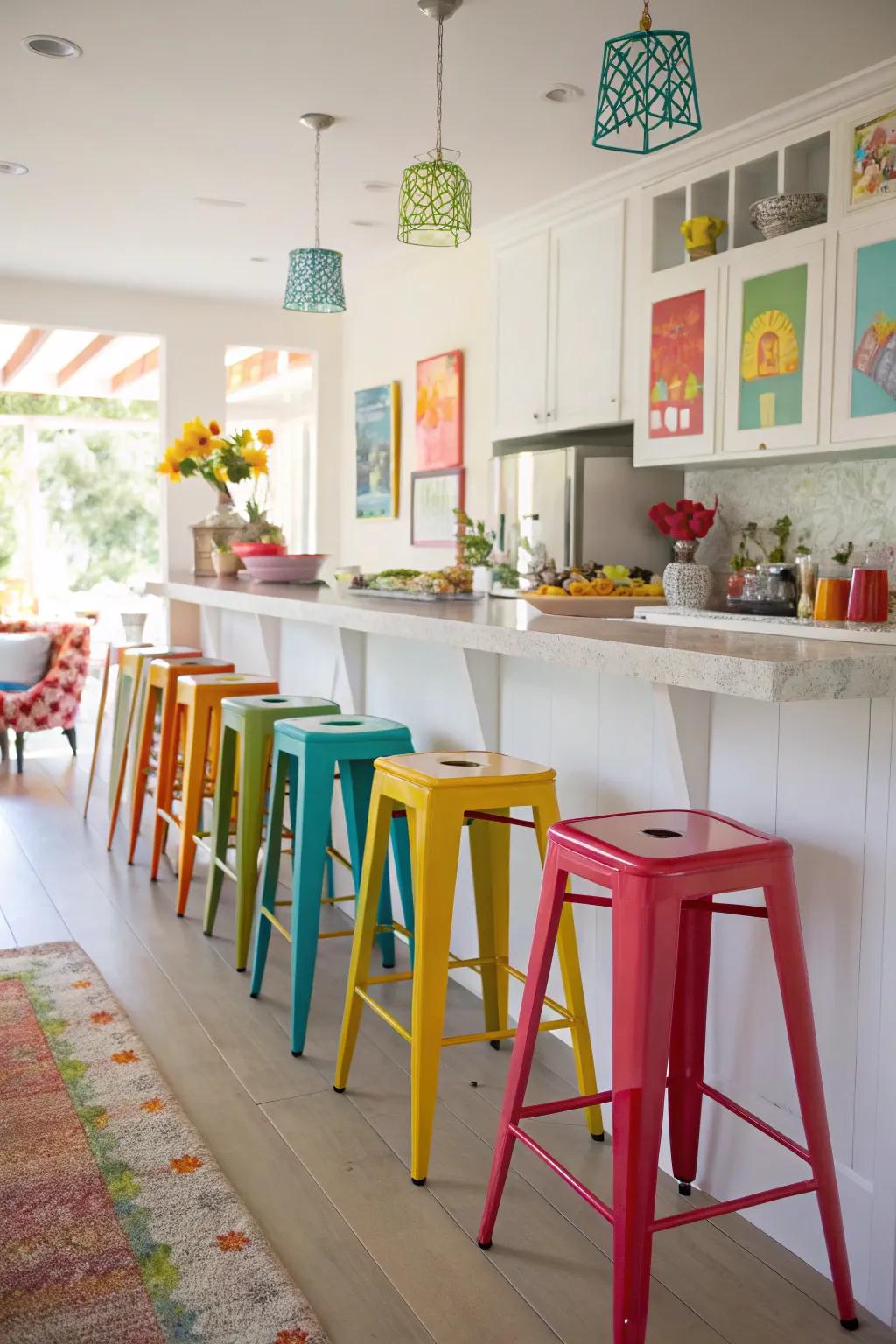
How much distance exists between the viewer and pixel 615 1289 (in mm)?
1507

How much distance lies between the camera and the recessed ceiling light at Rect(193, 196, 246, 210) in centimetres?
464

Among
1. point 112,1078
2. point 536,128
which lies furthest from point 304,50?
point 112,1078

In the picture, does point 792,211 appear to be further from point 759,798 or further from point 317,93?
point 759,798

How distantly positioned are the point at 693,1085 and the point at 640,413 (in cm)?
290

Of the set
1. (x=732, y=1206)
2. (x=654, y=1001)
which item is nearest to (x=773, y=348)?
(x=654, y=1001)

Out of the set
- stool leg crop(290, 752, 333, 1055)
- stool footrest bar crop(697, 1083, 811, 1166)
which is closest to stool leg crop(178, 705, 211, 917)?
stool leg crop(290, 752, 333, 1055)

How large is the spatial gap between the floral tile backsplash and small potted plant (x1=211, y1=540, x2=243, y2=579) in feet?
6.29

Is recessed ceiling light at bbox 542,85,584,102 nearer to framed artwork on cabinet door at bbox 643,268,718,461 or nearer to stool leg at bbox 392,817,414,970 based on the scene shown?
framed artwork on cabinet door at bbox 643,268,718,461

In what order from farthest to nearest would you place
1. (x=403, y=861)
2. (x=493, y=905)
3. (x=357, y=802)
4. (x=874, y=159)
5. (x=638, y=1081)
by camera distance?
(x=874, y=159)
(x=403, y=861)
(x=357, y=802)
(x=493, y=905)
(x=638, y=1081)

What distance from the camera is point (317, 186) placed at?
4500 millimetres

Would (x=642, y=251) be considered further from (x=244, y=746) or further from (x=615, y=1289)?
(x=615, y=1289)

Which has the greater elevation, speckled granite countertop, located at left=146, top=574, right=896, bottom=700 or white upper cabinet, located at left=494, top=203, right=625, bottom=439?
white upper cabinet, located at left=494, top=203, right=625, bottom=439

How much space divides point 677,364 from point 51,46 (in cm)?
222

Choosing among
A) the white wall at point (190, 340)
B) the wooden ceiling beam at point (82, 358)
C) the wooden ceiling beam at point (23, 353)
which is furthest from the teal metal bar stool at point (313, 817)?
the wooden ceiling beam at point (82, 358)
